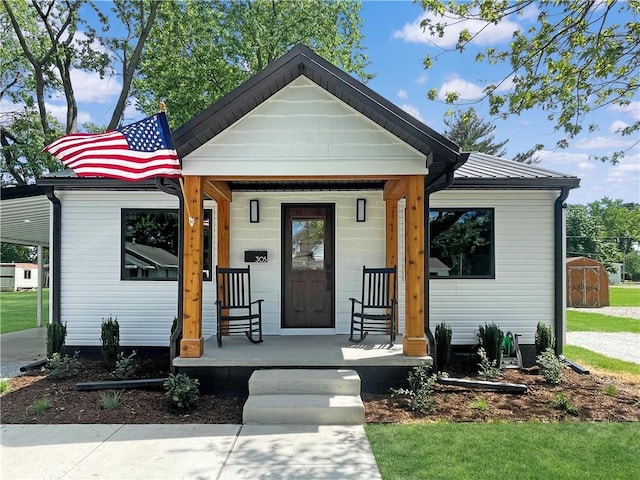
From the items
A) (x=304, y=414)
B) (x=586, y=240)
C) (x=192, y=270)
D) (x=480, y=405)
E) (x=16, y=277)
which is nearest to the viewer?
(x=304, y=414)

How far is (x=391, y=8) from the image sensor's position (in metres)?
9.69

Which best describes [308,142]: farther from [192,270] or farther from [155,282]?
[155,282]

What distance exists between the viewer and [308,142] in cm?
523

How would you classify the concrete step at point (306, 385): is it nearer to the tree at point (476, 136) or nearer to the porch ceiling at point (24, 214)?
the porch ceiling at point (24, 214)

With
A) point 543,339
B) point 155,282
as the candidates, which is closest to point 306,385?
point 155,282

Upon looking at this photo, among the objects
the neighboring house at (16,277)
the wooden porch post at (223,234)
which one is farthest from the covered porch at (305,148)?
the neighboring house at (16,277)

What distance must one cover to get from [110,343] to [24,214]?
123 inches

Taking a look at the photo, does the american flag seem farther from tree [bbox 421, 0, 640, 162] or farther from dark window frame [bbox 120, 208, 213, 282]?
tree [bbox 421, 0, 640, 162]

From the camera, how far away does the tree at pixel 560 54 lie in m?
4.97

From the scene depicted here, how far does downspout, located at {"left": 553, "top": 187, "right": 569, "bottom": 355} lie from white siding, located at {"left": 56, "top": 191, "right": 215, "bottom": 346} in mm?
5473

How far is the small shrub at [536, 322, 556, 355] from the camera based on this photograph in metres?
6.61

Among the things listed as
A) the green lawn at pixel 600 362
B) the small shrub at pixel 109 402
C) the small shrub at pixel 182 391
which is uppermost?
the small shrub at pixel 182 391

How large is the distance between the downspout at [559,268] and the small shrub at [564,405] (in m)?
2.35

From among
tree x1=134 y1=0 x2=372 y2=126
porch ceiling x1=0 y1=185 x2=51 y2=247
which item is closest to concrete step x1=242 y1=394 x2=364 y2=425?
porch ceiling x1=0 y1=185 x2=51 y2=247
